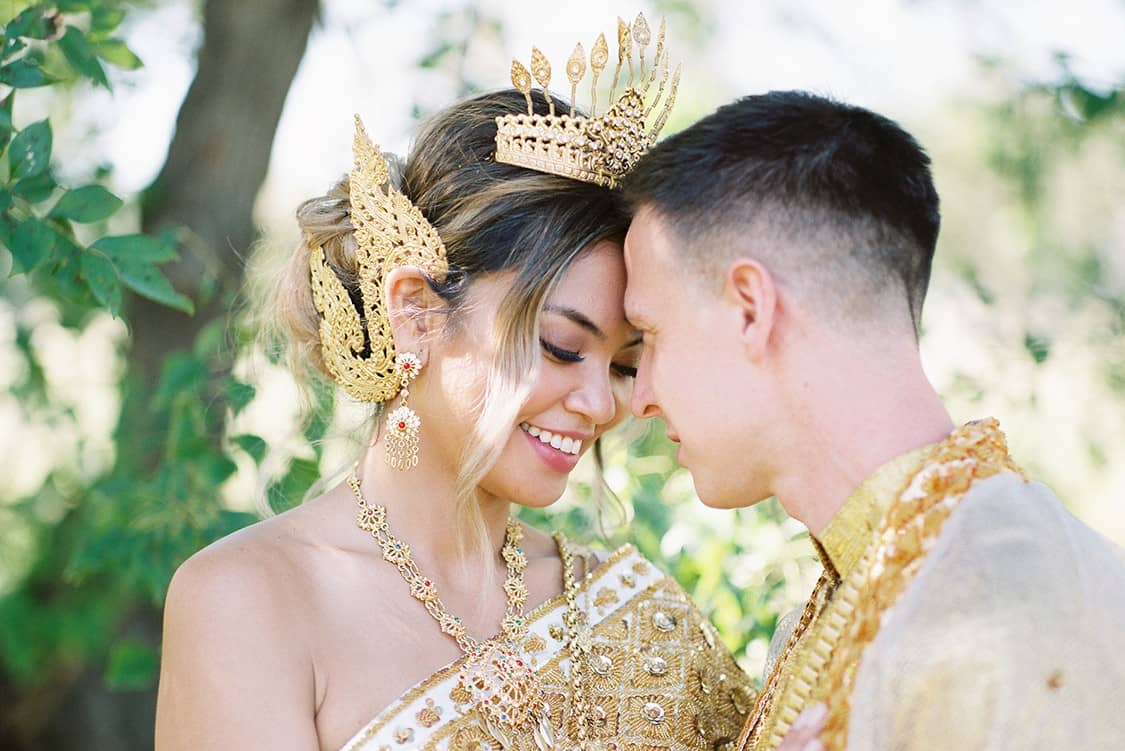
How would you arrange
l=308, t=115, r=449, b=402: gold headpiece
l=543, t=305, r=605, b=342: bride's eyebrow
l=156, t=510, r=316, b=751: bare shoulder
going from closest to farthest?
l=156, t=510, r=316, b=751: bare shoulder → l=543, t=305, r=605, b=342: bride's eyebrow → l=308, t=115, r=449, b=402: gold headpiece

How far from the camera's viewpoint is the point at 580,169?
282cm

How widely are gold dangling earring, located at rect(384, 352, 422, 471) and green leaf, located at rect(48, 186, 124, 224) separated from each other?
2.34ft

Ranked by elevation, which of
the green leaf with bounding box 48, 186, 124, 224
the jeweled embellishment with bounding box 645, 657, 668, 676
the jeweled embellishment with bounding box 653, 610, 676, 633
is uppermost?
the green leaf with bounding box 48, 186, 124, 224

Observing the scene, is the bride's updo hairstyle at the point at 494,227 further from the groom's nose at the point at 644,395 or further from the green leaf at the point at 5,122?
the green leaf at the point at 5,122

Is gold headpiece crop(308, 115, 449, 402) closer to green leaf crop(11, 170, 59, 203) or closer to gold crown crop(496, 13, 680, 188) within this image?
gold crown crop(496, 13, 680, 188)

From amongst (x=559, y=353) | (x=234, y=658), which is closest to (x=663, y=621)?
(x=559, y=353)

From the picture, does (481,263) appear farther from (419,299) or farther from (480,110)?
(480,110)

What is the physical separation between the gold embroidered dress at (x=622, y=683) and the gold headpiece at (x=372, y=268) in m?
0.69

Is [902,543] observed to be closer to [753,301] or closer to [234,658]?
[753,301]

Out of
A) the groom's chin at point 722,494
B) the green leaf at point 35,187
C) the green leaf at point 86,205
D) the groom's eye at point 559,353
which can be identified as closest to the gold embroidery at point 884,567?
the groom's chin at point 722,494

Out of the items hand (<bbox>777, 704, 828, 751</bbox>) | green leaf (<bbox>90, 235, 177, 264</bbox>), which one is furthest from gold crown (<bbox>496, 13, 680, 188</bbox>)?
hand (<bbox>777, 704, 828, 751</bbox>)

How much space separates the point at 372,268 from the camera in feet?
9.46

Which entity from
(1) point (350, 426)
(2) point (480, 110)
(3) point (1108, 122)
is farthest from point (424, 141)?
(3) point (1108, 122)

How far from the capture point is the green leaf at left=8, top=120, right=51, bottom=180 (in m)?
2.71
